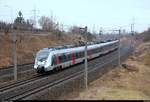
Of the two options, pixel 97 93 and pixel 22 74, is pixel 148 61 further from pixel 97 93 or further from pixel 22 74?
pixel 97 93

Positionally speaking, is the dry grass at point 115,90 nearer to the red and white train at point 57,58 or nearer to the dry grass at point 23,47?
the red and white train at point 57,58

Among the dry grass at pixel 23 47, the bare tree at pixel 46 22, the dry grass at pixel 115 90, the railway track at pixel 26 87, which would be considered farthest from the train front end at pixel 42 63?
the bare tree at pixel 46 22

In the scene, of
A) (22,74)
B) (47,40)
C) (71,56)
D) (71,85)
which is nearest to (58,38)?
(47,40)

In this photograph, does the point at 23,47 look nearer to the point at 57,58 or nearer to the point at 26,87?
the point at 57,58

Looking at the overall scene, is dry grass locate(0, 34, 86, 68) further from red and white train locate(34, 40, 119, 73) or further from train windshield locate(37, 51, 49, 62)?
train windshield locate(37, 51, 49, 62)

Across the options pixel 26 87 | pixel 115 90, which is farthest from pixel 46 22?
pixel 115 90

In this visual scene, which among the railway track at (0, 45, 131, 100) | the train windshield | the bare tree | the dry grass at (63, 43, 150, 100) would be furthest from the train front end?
the bare tree

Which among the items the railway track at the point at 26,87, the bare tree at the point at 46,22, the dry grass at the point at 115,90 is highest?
the bare tree at the point at 46,22

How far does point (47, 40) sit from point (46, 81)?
51.0m

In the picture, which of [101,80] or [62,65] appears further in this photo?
[62,65]

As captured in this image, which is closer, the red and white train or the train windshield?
the red and white train

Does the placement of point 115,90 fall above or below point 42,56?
below

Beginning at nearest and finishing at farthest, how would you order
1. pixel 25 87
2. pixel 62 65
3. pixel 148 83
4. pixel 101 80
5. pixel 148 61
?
pixel 25 87 < pixel 101 80 < pixel 148 83 < pixel 62 65 < pixel 148 61

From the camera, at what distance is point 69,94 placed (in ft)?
98.6
